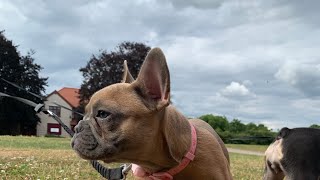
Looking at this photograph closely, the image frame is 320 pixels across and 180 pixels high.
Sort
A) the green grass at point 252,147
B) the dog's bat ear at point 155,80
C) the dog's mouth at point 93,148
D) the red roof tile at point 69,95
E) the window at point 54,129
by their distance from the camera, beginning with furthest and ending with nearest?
the red roof tile at point 69,95 < the window at point 54,129 < the green grass at point 252,147 < the dog's bat ear at point 155,80 < the dog's mouth at point 93,148

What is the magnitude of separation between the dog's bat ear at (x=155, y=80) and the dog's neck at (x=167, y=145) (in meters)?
0.13

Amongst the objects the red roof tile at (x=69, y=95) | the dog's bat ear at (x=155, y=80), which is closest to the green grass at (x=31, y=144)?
the dog's bat ear at (x=155, y=80)

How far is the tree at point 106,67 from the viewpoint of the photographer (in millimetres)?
51906

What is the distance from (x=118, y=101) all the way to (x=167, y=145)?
59 cm

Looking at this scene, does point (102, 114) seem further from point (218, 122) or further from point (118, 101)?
point (218, 122)

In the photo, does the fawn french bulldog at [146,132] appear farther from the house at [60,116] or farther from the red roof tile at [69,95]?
the red roof tile at [69,95]

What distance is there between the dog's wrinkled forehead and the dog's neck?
26 centimetres

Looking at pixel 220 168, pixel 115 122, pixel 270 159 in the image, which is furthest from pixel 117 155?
pixel 270 159

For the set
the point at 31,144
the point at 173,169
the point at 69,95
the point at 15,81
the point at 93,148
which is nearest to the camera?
the point at 93,148

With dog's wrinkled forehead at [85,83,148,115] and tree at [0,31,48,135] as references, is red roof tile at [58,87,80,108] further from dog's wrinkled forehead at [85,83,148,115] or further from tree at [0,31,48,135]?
dog's wrinkled forehead at [85,83,148,115]

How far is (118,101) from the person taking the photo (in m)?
4.74

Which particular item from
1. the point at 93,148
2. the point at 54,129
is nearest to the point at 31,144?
the point at 93,148

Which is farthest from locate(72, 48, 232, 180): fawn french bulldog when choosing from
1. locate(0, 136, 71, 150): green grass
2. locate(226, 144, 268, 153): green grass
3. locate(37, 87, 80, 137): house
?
locate(37, 87, 80, 137): house

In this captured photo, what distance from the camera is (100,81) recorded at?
52188 millimetres
